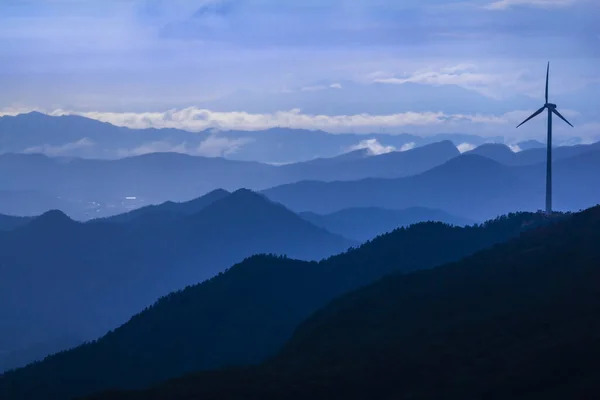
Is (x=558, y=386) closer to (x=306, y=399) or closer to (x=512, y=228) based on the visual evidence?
(x=306, y=399)

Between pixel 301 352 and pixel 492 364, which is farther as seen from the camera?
pixel 301 352

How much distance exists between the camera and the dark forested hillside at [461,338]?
84.4 meters

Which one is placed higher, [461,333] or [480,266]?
[480,266]

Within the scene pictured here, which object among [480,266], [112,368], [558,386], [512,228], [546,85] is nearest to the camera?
[558,386]

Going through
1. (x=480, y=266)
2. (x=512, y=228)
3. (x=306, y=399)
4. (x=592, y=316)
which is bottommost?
(x=306, y=399)

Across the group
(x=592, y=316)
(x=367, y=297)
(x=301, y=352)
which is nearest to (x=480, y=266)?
(x=367, y=297)

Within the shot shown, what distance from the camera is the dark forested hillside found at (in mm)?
84375

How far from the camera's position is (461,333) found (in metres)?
104

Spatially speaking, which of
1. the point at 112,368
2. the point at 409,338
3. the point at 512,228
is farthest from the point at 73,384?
the point at 409,338

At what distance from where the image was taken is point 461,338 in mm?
101688

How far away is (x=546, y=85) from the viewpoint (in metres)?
172

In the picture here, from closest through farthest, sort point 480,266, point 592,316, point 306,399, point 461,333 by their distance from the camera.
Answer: point 306,399 < point 592,316 < point 461,333 < point 480,266

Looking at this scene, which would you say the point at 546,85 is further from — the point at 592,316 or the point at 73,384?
the point at 73,384

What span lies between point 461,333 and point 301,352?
2704 centimetres
